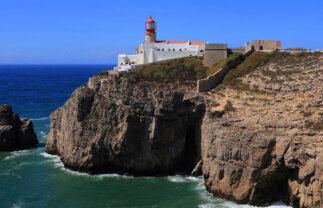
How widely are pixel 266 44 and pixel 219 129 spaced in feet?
71.3

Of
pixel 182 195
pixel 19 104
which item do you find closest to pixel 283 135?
pixel 182 195

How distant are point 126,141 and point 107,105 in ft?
16.0

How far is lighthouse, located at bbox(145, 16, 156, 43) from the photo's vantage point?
60.7m

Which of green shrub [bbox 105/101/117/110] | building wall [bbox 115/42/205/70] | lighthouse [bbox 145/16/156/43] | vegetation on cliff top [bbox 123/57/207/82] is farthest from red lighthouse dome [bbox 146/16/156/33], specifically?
green shrub [bbox 105/101/117/110]

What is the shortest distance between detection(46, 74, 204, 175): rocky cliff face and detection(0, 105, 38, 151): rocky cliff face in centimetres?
1165

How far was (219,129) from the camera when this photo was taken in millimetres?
35906

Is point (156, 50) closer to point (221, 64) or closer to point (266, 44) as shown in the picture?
point (221, 64)

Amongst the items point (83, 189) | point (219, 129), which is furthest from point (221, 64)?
point (83, 189)

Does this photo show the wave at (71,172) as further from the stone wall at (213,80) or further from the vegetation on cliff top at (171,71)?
the vegetation on cliff top at (171,71)

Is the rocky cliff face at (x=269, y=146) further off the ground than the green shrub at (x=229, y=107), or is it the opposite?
the green shrub at (x=229, y=107)

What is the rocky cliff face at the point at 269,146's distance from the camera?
102 ft

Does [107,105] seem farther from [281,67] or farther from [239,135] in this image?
[281,67]

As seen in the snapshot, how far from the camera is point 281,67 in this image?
151 ft

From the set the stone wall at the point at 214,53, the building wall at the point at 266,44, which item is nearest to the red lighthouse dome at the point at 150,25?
the stone wall at the point at 214,53
